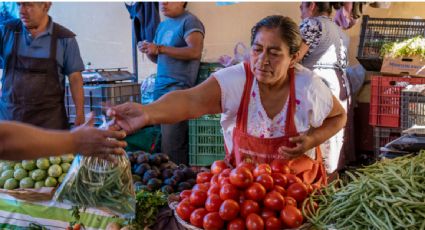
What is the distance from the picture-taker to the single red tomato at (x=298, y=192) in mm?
2383

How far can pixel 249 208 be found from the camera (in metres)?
2.29

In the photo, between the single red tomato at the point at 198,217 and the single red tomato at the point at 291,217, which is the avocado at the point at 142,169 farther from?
the single red tomato at the point at 291,217

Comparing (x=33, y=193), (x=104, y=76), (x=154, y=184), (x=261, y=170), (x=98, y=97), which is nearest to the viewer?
(x=261, y=170)

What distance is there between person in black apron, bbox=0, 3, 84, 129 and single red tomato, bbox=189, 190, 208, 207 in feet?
8.69

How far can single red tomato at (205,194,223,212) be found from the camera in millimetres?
2318

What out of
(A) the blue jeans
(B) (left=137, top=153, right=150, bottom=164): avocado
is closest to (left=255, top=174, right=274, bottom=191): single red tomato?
(B) (left=137, top=153, right=150, bottom=164): avocado

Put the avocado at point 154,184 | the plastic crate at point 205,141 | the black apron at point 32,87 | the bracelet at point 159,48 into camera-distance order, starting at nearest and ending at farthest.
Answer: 1. the avocado at point 154,184
2. the black apron at point 32,87
3. the bracelet at point 159,48
4. the plastic crate at point 205,141

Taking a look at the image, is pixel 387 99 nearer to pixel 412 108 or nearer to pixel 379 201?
pixel 412 108

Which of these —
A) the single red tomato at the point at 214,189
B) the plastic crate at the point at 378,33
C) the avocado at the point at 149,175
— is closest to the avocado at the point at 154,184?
the avocado at the point at 149,175

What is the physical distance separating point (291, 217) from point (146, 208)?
1.14 metres

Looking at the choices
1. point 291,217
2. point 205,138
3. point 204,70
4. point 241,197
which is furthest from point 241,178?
point 204,70

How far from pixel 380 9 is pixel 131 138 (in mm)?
3651

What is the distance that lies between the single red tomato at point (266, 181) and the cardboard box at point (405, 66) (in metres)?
3.91

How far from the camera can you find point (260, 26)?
278 centimetres
